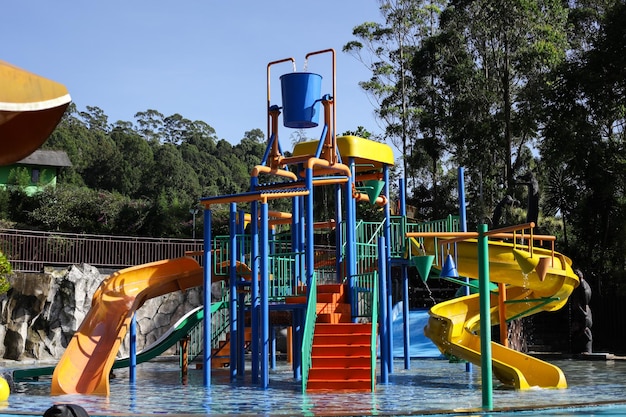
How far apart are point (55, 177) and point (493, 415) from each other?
37.4 meters

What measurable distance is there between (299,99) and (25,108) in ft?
37.4

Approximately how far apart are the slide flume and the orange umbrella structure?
10.8 m

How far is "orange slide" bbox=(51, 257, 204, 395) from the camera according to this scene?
12.8 m

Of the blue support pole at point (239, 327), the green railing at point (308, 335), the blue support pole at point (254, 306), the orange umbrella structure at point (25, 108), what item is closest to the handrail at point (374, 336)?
the green railing at point (308, 335)

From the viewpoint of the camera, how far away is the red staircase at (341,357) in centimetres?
1221

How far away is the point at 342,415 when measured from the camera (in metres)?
8.48

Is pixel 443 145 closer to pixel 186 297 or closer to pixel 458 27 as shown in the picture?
pixel 458 27

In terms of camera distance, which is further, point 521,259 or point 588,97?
point 588,97

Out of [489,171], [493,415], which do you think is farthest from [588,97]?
[493,415]

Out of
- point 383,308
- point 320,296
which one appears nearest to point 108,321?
point 320,296

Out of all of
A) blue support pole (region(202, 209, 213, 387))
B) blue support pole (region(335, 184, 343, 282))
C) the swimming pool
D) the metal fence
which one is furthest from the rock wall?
blue support pole (region(202, 209, 213, 387))

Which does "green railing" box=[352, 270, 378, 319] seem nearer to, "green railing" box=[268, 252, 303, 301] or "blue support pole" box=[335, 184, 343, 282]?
"blue support pole" box=[335, 184, 343, 282]

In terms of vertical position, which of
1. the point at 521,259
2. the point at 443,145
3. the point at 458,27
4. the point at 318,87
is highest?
the point at 458,27

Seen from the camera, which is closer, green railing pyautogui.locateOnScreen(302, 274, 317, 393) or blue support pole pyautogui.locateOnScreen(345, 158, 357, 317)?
green railing pyautogui.locateOnScreen(302, 274, 317, 393)
